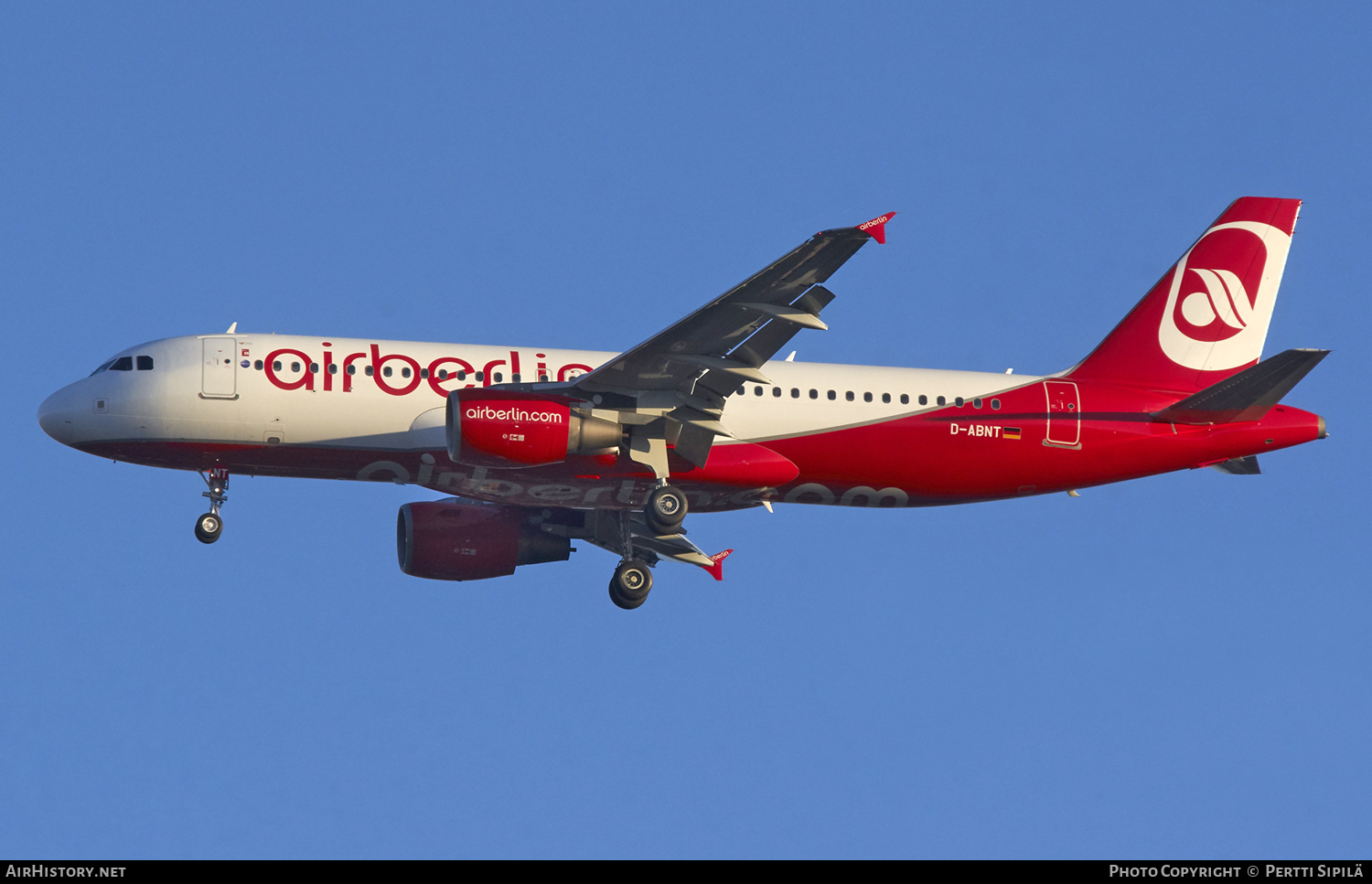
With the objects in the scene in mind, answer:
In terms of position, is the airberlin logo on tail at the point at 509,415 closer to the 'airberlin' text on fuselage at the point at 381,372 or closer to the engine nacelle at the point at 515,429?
the engine nacelle at the point at 515,429

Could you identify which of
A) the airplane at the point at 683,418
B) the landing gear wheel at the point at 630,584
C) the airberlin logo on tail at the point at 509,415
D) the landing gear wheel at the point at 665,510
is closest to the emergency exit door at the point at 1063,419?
the airplane at the point at 683,418

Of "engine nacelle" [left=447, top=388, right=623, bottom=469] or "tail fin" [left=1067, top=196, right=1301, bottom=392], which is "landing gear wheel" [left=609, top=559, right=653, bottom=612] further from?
"tail fin" [left=1067, top=196, right=1301, bottom=392]

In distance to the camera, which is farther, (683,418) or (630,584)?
(630,584)

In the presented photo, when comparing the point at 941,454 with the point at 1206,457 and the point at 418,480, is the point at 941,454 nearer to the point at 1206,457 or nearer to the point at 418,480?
the point at 1206,457

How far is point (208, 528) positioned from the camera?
38.1 meters

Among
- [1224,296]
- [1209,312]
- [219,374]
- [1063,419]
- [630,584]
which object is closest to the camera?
[219,374]

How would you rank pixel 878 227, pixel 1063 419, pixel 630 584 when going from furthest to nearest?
pixel 630 584 < pixel 1063 419 < pixel 878 227

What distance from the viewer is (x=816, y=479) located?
38875mm

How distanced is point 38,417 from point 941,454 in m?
21.0

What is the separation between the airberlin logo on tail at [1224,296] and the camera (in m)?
42.2

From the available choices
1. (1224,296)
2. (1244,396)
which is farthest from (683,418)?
(1224,296)

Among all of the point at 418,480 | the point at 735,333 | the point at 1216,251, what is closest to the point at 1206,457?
the point at 1216,251

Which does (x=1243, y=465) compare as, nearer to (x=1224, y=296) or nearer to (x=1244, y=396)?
(x=1244, y=396)

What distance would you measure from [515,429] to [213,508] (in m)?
7.96
